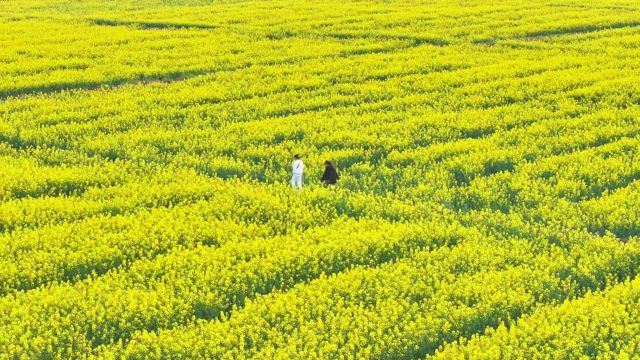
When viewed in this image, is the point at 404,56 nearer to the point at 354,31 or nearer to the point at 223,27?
the point at 354,31

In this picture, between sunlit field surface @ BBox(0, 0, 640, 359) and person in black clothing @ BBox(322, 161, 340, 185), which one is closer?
sunlit field surface @ BBox(0, 0, 640, 359)

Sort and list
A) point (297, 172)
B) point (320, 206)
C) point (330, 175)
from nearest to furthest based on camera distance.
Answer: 1. point (320, 206)
2. point (297, 172)
3. point (330, 175)

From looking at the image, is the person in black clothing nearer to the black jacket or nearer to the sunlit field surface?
the black jacket

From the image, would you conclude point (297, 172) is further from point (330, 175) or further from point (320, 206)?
point (320, 206)

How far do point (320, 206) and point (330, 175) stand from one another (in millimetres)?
1371

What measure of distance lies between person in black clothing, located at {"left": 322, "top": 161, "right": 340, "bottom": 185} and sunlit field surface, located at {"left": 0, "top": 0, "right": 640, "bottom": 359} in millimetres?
374

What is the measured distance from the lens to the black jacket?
51.3ft

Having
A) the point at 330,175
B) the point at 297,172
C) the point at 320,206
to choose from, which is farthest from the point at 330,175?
the point at 320,206

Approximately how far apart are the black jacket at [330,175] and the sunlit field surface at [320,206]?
15.0 inches

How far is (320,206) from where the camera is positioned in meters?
14.5

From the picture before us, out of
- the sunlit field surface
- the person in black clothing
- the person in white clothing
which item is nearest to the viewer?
the sunlit field surface

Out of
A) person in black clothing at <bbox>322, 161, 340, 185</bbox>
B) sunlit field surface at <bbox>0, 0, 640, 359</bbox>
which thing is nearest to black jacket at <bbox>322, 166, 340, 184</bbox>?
person in black clothing at <bbox>322, 161, 340, 185</bbox>

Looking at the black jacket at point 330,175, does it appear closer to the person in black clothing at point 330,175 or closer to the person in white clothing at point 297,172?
the person in black clothing at point 330,175

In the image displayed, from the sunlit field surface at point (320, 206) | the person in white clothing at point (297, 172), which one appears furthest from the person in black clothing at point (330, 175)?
the person in white clothing at point (297, 172)
